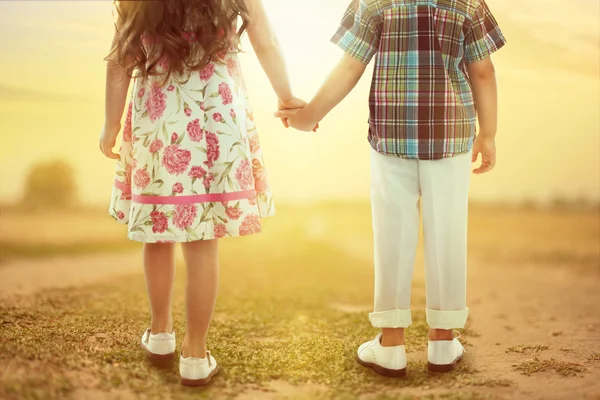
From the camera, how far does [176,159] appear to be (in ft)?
6.66

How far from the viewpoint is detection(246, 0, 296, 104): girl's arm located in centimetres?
212

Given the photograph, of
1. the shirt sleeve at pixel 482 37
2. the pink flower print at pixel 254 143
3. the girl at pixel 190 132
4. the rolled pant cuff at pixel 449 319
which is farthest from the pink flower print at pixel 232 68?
the rolled pant cuff at pixel 449 319

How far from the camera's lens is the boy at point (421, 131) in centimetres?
209

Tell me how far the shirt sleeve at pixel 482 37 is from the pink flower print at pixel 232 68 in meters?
0.70

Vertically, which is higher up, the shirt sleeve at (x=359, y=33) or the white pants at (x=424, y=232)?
the shirt sleeve at (x=359, y=33)

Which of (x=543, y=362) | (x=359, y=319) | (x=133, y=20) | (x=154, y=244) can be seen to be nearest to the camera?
(x=133, y=20)

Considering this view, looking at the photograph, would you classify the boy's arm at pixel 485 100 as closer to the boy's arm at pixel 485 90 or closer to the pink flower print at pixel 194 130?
the boy's arm at pixel 485 90

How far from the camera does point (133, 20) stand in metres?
2.02

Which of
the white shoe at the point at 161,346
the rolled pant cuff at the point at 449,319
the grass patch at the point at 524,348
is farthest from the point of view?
the grass patch at the point at 524,348

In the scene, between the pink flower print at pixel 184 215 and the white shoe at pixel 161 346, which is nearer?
the pink flower print at pixel 184 215

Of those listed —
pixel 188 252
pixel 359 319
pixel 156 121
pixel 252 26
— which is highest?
pixel 252 26

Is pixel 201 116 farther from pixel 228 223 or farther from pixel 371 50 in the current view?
pixel 371 50

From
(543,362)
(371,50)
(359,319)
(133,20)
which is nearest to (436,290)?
(543,362)

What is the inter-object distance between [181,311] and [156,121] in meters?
1.37
